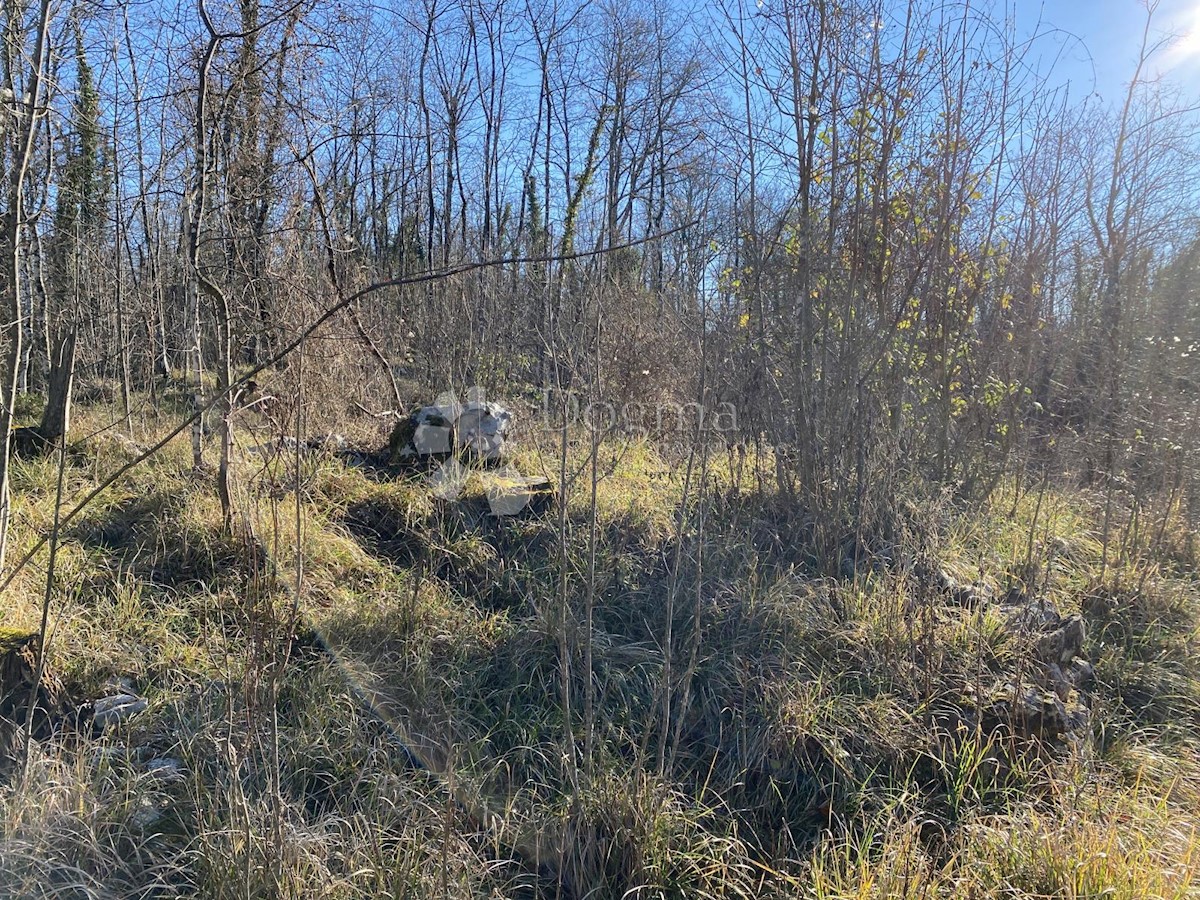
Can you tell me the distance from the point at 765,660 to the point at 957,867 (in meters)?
1.15

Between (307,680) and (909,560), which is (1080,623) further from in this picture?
(307,680)

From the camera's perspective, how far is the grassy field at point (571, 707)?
232cm

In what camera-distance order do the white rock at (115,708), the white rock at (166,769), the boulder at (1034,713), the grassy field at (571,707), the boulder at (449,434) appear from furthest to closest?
1. the boulder at (449,434)
2. the boulder at (1034,713)
3. the white rock at (115,708)
4. the white rock at (166,769)
5. the grassy field at (571,707)

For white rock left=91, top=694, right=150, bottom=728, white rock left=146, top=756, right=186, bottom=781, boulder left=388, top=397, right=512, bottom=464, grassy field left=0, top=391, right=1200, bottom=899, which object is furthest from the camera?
boulder left=388, top=397, right=512, bottom=464

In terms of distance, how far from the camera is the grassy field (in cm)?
232

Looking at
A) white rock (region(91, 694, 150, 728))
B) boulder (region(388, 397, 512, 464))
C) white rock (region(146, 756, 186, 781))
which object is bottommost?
white rock (region(146, 756, 186, 781))

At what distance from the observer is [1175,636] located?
418 cm

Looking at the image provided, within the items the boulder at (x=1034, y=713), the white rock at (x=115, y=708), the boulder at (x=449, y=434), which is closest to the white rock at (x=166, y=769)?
the white rock at (x=115, y=708)

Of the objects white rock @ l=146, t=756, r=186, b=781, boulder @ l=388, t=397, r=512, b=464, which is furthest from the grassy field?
boulder @ l=388, t=397, r=512, b=464

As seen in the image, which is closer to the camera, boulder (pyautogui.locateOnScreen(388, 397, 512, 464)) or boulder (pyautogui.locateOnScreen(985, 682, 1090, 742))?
boulder (pyautogui.locateOnScreen(985, 682, 1090, 742))

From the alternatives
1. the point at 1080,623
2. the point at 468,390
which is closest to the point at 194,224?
the point at 468,390

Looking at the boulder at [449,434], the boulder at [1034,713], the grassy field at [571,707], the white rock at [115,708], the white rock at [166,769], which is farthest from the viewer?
the boulder at [449,434]

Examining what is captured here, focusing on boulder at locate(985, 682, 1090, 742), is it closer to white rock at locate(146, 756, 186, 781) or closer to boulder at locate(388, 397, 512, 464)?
white rock at locate(146, 756, 186, 781)

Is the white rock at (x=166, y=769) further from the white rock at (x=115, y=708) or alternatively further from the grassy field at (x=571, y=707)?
the white rock at (x=115, y=708)
